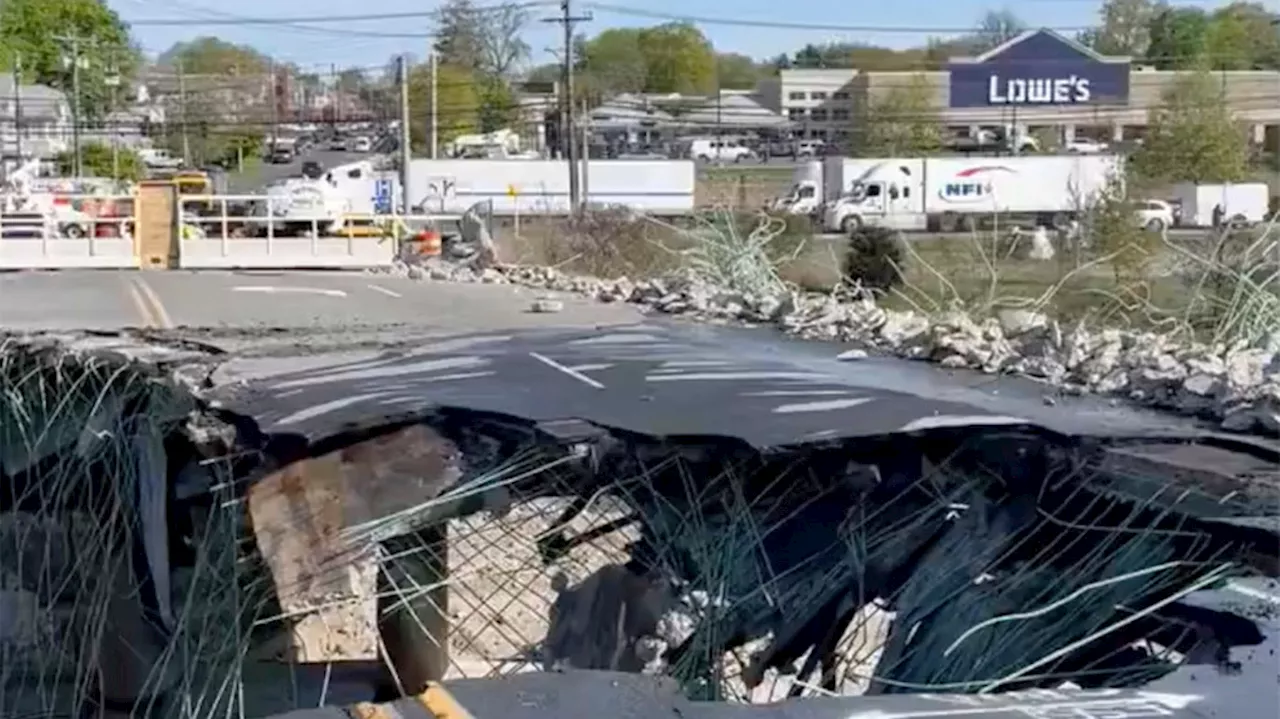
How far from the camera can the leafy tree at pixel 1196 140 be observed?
174ft

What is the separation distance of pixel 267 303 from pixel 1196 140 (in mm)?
38121

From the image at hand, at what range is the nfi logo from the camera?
200 ft

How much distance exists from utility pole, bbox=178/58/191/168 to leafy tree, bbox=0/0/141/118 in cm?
334

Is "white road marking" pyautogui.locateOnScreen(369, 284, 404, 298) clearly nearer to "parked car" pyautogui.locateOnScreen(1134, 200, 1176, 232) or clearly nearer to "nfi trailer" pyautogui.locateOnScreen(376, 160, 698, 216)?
"parked car" pyautogui.locateOnScreen(1134, 200, 1176, 232)

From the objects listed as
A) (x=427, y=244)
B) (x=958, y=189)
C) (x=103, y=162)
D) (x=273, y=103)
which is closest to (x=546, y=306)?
(x=427, y=244)

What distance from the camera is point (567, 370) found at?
33.7ft

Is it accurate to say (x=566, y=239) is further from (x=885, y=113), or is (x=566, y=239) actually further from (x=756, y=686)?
(x=885, y=113)

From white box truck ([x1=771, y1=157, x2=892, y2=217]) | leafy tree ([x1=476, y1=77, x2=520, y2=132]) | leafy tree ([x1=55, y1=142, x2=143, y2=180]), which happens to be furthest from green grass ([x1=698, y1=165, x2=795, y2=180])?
leafy tree ([x1=55, y1=142, x2=143, y2=180])

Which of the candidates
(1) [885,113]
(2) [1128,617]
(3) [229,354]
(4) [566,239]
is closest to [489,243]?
(4) [566,239]

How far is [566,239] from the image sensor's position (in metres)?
38.1

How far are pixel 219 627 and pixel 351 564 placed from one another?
0.72 m

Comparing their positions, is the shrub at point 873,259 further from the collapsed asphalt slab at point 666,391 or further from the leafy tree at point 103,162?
the leafy tree at point 103,162

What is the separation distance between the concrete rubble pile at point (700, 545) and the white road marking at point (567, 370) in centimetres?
93

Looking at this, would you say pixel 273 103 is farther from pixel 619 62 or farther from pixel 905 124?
pixel 905 124
